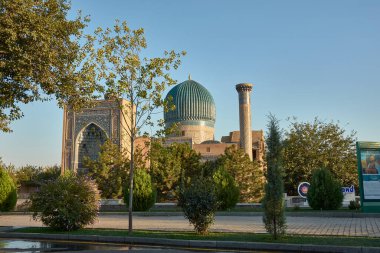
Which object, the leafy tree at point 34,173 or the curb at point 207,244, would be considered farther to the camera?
the leafy tree at point 34,173

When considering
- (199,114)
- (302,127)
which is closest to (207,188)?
(302,127)

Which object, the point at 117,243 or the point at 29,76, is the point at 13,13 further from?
the point at 117,243

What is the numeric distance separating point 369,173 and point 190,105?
5087 centimetres

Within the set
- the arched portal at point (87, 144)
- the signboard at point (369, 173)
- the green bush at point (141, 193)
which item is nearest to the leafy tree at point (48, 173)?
the arched portal at point (87, 144)

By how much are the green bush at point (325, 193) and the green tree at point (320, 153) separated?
40.3 feet

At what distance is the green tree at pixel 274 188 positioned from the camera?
9555 millimetres

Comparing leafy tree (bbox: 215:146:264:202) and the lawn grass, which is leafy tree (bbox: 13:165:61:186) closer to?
leafy tree (bbox: 215:146:264:202)

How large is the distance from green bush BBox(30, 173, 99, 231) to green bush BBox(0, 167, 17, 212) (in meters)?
16.0

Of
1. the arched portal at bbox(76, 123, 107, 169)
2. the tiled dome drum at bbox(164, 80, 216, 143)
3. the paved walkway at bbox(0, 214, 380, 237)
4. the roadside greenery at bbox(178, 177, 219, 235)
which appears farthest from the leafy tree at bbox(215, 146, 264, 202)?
the tiled dome drum at bbox(164, 80, 216, 143)

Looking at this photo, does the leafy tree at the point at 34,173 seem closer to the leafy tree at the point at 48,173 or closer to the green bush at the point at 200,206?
the leafy tree at the point at 48,173

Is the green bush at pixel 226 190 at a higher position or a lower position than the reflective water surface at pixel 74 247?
higher


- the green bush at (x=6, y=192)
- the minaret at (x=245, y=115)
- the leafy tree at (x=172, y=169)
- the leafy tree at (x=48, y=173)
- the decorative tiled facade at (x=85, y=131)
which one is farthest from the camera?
the minaret at (x=245, y=115)

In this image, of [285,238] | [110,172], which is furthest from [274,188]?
[110,172]

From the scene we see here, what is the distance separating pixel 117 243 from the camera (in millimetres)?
10461
